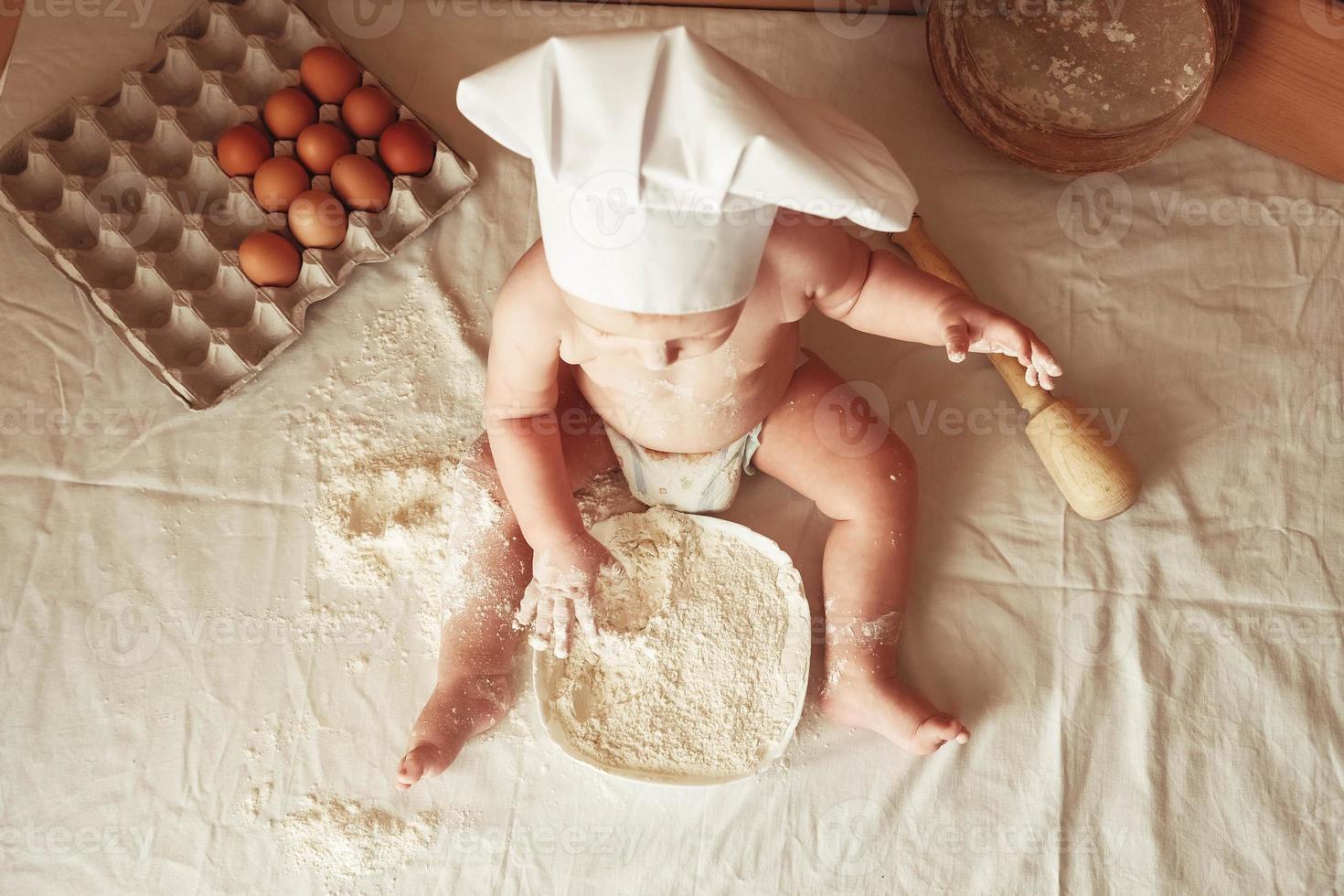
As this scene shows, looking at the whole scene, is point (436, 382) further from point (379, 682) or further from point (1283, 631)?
point (1283, 631)

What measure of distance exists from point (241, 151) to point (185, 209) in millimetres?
80

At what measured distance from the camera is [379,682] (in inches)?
32.7

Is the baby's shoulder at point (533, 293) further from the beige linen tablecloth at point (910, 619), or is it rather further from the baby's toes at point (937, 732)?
the baby's toes at point (937, 732)

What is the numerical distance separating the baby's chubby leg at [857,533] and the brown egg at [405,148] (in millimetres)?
419

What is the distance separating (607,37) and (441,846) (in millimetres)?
626

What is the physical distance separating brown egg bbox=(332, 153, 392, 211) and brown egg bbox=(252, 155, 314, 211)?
32 mm

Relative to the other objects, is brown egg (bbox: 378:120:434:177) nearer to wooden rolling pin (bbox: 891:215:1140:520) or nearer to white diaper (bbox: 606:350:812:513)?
white diaper (bbox: 606:350:812:513)

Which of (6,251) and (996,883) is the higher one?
(6,251)

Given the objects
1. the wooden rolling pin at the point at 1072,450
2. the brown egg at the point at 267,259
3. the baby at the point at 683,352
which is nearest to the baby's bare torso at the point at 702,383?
the baby at the point at 683,352

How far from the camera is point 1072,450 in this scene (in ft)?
2.72

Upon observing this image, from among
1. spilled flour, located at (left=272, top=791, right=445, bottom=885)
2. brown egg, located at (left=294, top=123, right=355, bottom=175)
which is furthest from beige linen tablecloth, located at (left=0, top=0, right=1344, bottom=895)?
brown egg, located at (left=294, top=123, right=355, bottom=175)

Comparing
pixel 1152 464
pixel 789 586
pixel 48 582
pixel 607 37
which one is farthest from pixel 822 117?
pixel 48 582

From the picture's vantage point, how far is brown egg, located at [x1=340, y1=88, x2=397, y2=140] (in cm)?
92

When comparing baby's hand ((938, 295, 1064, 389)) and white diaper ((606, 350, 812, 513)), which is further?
white diaper ((606, 350, 812, 513))
